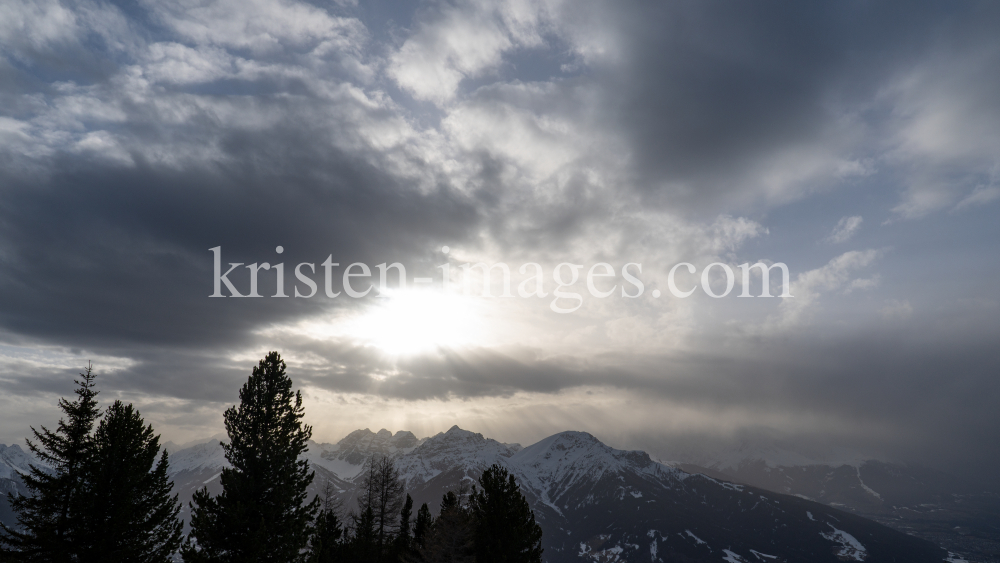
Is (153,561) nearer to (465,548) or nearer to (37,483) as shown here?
(37,483)

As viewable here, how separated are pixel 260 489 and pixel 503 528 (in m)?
16.5

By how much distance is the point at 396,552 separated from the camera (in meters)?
48.8

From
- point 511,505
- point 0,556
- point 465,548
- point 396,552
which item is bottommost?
point 396,552

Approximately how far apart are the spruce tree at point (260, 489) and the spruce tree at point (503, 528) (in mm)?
12952

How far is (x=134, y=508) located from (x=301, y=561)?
371 inches

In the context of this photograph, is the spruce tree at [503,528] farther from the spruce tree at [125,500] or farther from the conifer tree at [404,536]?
the spruce tree at [125,500]

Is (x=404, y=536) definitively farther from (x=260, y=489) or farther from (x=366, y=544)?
(x=260, y=489)

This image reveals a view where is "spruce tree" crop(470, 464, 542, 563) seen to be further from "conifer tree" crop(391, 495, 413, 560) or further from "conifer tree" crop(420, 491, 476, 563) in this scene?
"conifer tree" crop(391, 495, 413, 560)

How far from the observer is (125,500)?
2488 cm

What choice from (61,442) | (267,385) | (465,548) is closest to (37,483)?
(61,442)

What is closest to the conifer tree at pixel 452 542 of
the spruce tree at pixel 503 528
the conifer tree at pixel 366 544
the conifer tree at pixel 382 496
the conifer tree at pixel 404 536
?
the spruce tree at pixel 503 528

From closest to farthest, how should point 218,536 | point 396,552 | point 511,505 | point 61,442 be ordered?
point 218,536 < point 61,442 < point 511,505 < point 396,552

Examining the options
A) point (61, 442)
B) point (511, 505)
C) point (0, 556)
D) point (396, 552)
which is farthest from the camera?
point (396, 552)

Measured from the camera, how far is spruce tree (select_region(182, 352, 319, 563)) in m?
23.5
